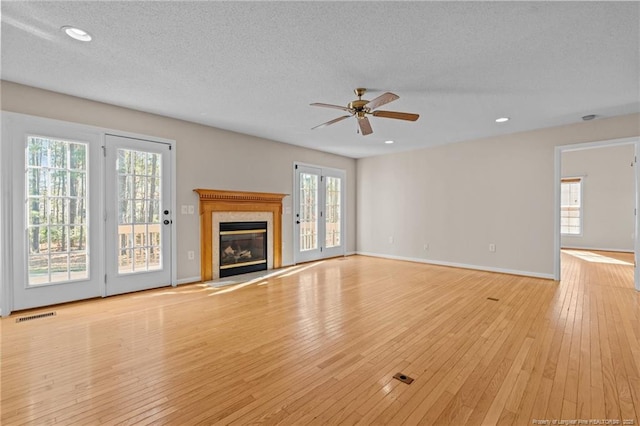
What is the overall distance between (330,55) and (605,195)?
8.93m

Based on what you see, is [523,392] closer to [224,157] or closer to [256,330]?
[256,330]

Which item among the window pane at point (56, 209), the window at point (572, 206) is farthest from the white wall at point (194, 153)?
the window at point (572, 206)

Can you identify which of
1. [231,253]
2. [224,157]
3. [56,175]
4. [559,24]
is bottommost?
[231,253]

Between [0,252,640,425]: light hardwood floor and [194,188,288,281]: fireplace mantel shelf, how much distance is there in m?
0.86

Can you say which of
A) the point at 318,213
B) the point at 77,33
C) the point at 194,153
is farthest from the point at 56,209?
the point at 318,213

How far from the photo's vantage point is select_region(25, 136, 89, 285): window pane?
3.32 metres

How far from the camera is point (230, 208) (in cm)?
505

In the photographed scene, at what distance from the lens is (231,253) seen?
5.14 metres

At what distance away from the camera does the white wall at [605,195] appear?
290 inches

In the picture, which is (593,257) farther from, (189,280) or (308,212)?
(189,280)

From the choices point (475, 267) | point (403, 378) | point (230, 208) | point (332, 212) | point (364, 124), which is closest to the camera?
point (403, 378)

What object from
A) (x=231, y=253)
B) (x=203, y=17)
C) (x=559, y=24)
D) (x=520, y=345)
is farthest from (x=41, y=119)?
(x=520, y=345)

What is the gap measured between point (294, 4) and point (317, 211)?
4.91 m

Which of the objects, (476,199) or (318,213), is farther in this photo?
(318,213)
